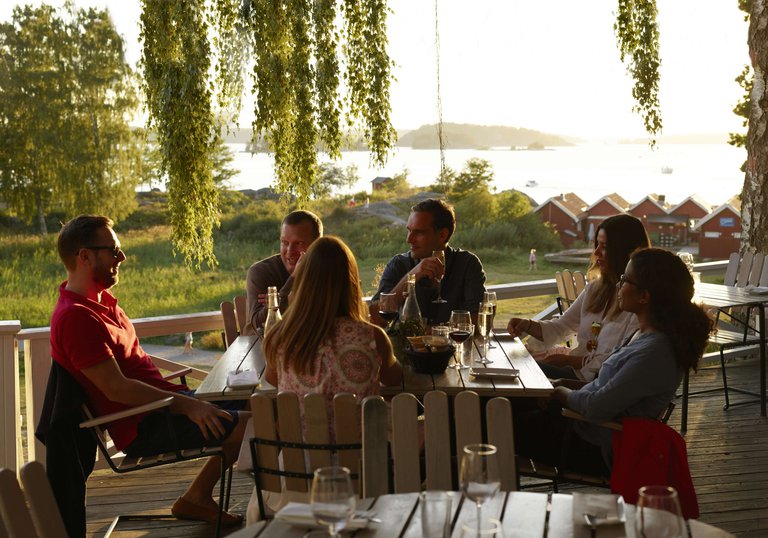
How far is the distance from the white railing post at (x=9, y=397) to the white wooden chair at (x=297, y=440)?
72.8 inches

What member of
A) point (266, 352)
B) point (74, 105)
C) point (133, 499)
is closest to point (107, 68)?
point (74, 105)

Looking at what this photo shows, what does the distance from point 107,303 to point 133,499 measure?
3.53ft

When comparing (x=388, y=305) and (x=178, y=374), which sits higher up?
(x=388, y=305)

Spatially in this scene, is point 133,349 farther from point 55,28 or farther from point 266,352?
point 55,28

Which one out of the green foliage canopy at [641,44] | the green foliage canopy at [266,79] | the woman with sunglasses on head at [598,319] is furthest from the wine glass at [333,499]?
the green foliage canopy at [641,44]

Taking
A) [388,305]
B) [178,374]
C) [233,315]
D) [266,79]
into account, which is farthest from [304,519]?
[266,79]

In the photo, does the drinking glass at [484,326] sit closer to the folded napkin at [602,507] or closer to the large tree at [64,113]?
the folded napkin at [602,507]

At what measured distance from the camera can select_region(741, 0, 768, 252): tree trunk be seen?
5.92 metres

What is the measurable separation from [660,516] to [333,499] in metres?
0.49

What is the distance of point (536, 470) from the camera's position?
2.70 metres

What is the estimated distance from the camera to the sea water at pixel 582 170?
14531 mm

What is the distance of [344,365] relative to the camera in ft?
7.98

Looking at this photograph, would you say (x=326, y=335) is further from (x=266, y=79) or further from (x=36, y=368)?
(x=266, y=79)

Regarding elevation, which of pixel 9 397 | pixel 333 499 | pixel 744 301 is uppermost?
pixel 333 499
